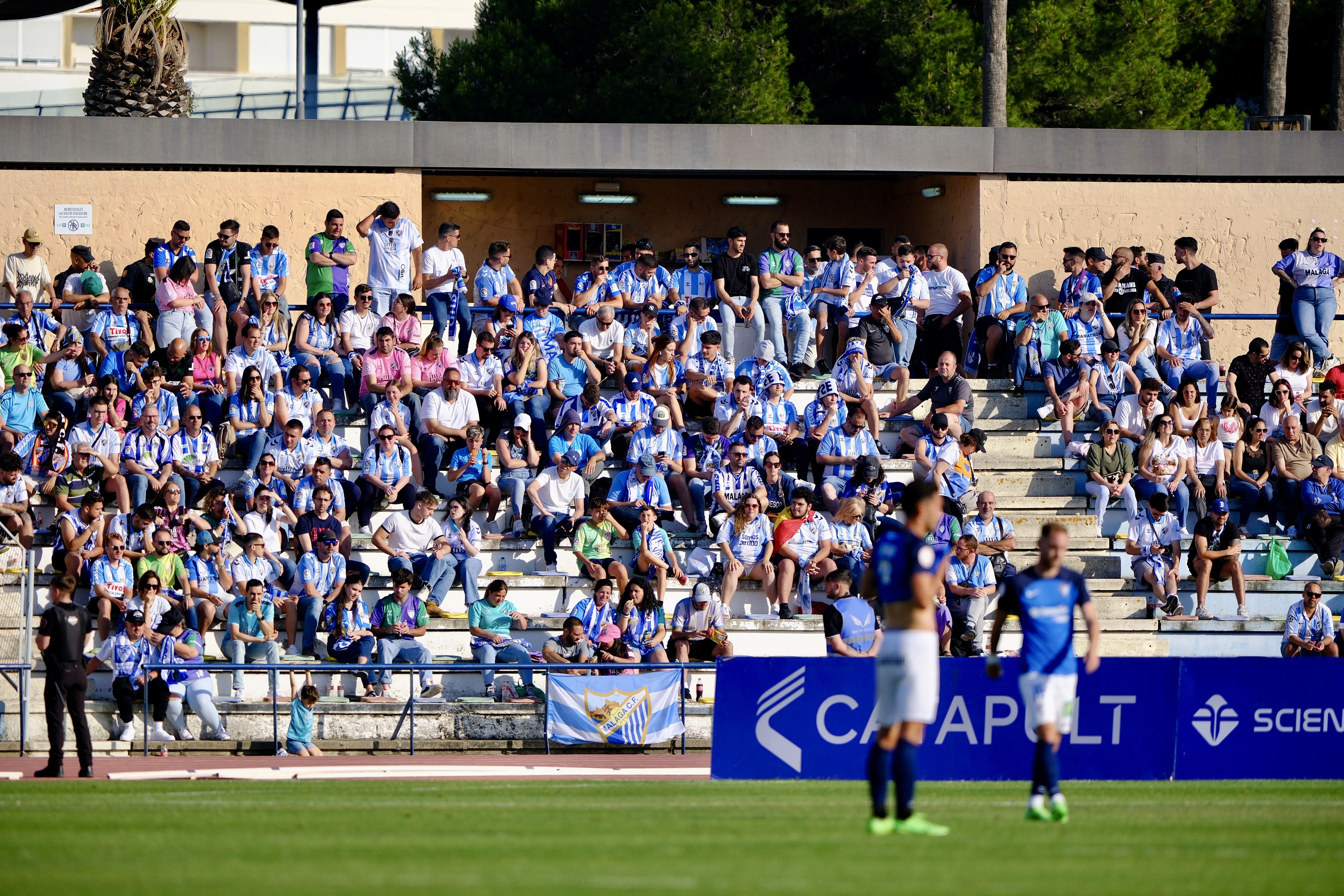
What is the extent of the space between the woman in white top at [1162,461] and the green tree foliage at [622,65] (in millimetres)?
15580

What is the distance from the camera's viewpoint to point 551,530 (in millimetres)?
18219

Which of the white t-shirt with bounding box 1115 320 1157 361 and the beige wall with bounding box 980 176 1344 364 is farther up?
the beige wall with bounding box 980 176 1344 364

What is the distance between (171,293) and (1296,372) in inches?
535

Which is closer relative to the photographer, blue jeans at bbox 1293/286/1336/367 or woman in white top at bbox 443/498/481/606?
woman in white top at bbox 443/498/481/606

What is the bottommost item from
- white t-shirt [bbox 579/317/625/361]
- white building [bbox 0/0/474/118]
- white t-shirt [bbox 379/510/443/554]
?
white t-shirt [bbox 379/510/443/554]

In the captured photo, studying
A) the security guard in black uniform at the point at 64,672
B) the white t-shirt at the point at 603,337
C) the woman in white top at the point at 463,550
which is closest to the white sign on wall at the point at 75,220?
the white t-shirt at the point at 603,337

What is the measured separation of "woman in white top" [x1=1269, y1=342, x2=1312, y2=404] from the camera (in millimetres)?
20703

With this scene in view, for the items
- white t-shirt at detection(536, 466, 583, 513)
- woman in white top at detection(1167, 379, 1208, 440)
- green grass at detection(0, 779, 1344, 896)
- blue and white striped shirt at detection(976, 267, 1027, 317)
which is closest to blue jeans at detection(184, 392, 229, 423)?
white t-shirt at detection(536, 466, 583, 513)

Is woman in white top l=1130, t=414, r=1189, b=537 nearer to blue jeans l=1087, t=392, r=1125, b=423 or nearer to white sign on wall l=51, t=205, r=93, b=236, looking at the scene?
A: blue jeans l=1087, t=392, r=1125, b=423

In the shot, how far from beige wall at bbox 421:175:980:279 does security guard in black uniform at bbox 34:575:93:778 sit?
10888 mm

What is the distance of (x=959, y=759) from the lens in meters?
13.5

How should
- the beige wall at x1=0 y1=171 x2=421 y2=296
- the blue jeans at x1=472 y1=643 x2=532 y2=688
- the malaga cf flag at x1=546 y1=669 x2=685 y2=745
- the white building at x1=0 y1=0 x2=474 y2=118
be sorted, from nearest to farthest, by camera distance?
the malaga cf flag at x1=546 y1=669 x2=685 y2=745, the blue jeans at x1=472 y1=643 x2=532 y2=688, the beige wall at x1=0 y1=171 x2=421 y2=296, the white building at x1=0 y1=0 x2=474 y2=118

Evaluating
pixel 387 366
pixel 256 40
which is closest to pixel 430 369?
pixel 387 366

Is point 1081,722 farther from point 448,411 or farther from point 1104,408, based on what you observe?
point 448,411
